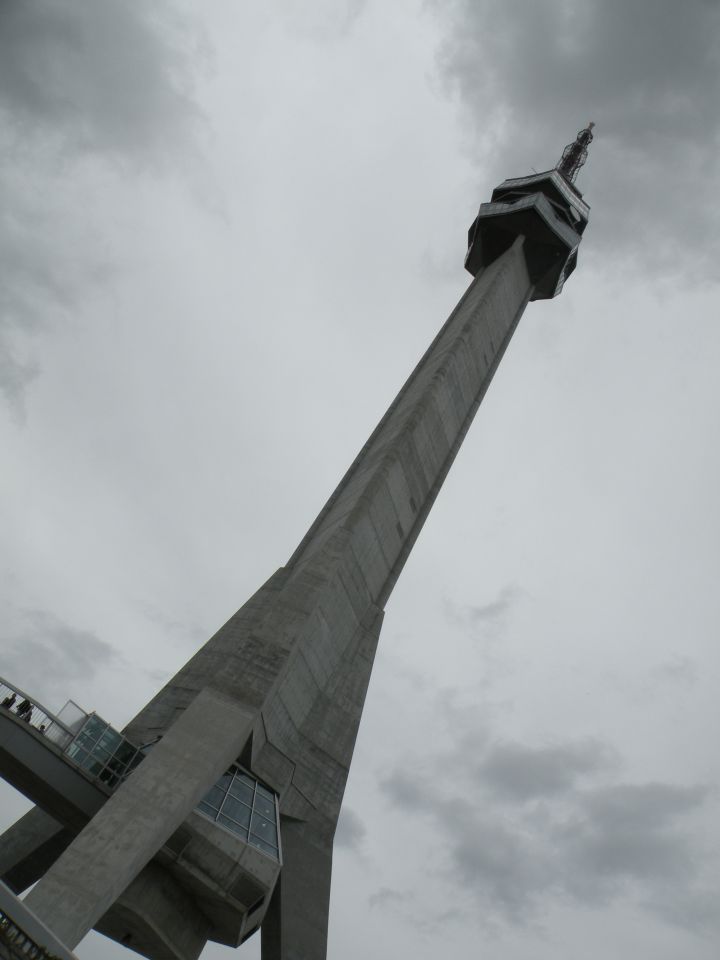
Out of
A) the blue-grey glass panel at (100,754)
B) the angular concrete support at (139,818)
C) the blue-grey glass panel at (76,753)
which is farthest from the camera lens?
the blue-grey glass panel at (100,754)

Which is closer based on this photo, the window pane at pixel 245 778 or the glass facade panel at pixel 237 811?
the glass facade panel at pixel 237 811

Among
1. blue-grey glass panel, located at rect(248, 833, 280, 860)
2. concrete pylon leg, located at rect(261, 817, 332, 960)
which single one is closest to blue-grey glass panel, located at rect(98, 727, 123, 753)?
blue-grey glass panel, located at rect(248, 833, 280, 860)

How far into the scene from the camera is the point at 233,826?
15836 millimetres

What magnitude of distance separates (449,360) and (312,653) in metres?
15.6

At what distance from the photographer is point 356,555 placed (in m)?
23.2

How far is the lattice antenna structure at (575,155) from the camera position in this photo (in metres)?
51.8

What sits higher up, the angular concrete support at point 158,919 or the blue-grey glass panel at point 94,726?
the blue-grey glass panel at point 94,726

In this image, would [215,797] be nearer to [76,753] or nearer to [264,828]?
[264,828]

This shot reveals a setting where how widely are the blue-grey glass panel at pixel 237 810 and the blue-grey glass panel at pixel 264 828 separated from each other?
0.21m

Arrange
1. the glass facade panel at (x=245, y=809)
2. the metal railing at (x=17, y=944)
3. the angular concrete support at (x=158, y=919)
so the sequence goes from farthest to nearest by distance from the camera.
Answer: the glass facade panel at (x=245, y=809), the angular concrete support at (x=158, y=919), the metal railing at (x=17, y=944)

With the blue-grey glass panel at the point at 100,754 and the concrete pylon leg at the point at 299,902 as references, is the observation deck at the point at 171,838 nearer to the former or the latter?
the blue-grey glass panel at the point at 100,754

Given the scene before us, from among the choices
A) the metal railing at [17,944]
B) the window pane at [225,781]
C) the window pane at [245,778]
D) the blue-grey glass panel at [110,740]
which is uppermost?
the window pane at [245,778]

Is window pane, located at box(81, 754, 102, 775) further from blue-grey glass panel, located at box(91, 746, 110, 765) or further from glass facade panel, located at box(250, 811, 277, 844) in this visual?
glass facade panel, located at box(250, 811, 277, 844)

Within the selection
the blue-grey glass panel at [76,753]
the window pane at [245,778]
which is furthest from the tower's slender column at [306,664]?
the blue-grey glass panel at [76,753]
